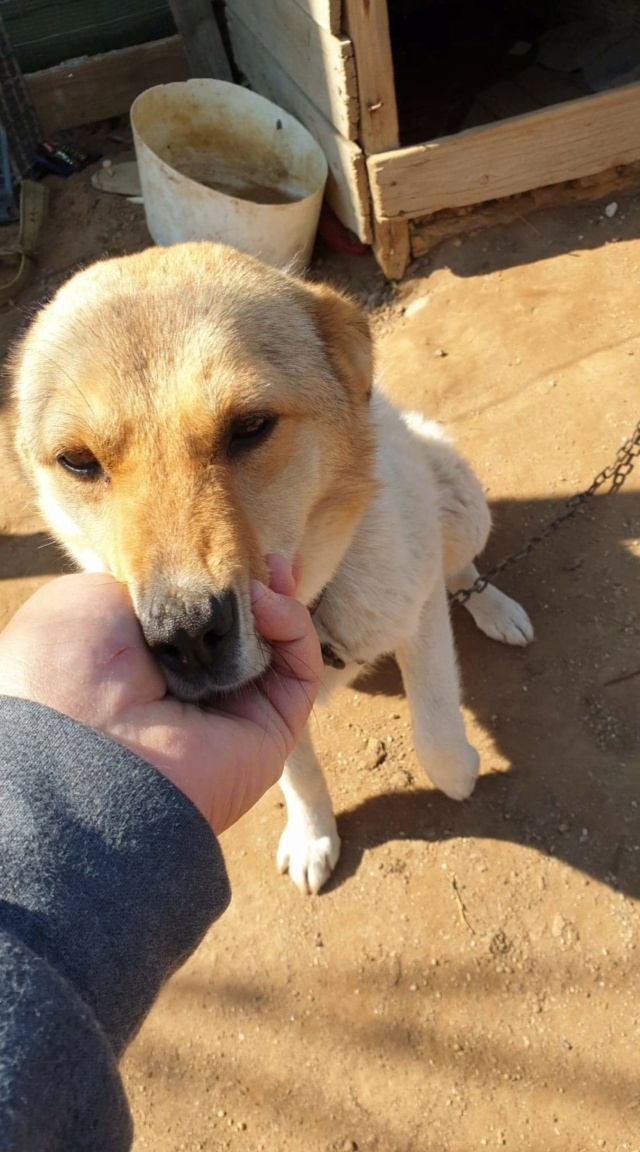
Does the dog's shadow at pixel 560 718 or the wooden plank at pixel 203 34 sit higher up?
the wooden plank at pixel 203 34

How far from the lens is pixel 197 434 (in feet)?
5.60

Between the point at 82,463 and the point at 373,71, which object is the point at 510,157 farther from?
the point at 82,463

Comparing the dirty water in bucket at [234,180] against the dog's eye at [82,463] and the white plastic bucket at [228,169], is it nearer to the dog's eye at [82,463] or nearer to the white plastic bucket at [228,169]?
the white plastic bucket at [228,169]

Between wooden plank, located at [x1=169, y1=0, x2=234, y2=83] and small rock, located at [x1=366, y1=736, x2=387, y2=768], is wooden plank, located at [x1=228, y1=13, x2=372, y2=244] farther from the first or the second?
small rock, located at [x1=366, y1=736, x2=387, y2=768]

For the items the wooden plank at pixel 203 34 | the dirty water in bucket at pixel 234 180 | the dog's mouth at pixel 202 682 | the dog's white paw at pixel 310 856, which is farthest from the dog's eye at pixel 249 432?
the wooden plank at pixel 203 34

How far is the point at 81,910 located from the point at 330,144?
16.2 feet

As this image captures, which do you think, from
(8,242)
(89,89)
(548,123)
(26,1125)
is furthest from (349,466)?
(89,89)

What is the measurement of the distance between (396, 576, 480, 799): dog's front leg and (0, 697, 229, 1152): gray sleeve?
4.74 ft

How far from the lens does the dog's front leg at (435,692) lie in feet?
8.70

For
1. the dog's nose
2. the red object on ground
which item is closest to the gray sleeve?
the dog's nose

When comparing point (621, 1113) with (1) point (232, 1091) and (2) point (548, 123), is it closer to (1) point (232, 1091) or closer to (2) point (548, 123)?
(1) point (232, 1091)

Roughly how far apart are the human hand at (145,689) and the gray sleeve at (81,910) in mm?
144

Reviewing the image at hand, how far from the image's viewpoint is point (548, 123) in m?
4.52

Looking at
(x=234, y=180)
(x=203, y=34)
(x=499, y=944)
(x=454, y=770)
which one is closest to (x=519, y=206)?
(x=234, y=180)
